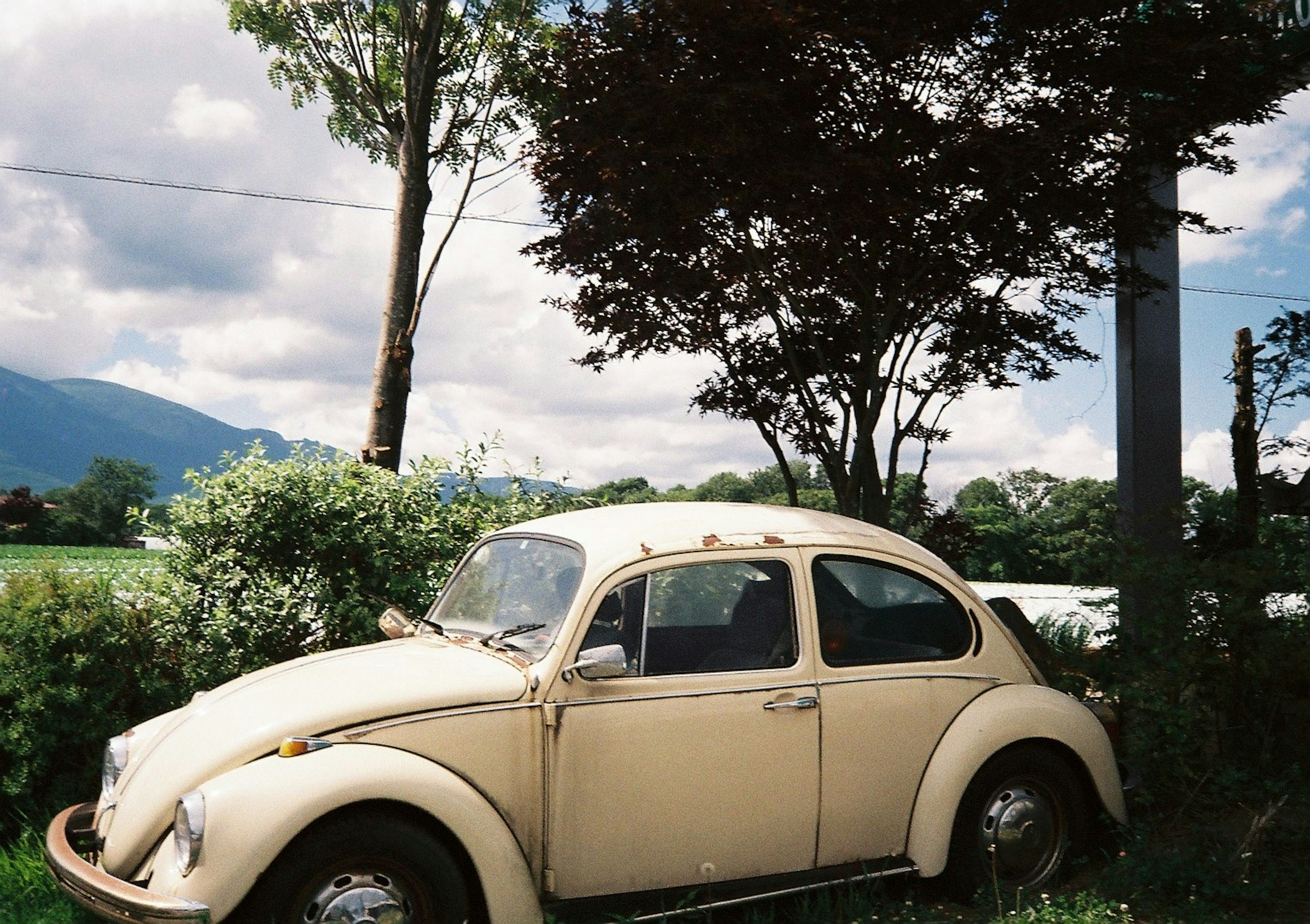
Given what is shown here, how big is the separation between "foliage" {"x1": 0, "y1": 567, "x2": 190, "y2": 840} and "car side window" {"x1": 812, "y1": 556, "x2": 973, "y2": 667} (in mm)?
4320

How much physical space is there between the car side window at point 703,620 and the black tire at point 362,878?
3.23ft

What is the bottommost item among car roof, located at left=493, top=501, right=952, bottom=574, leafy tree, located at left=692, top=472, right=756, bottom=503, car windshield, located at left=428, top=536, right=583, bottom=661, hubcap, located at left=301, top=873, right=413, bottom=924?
hubcap, located at left=301, top=873, right=413, bottom=924

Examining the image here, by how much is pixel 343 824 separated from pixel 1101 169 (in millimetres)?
8409

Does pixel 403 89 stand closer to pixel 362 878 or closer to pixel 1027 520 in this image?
pixel 362 878

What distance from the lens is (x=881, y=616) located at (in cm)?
518

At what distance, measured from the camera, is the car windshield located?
4.58 metres

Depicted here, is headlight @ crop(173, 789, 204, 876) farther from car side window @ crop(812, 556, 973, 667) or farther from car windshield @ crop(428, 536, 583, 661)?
car side window @ crop(812, 556, 973, 667)

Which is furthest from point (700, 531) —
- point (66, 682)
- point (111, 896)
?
point (66, 682)

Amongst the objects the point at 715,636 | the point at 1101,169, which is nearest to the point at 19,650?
the point at 715,636

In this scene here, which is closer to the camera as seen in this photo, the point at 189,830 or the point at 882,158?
the point at 189,830

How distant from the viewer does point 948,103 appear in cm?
958

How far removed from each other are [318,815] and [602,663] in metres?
1.12

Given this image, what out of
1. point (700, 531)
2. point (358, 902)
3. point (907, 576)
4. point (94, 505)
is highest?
point (94, 505)

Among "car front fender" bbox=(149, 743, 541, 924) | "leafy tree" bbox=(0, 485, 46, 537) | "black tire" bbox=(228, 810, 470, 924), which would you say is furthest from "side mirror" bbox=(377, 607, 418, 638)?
"leafy tree" bbox=(0, 485, 46, 537)
